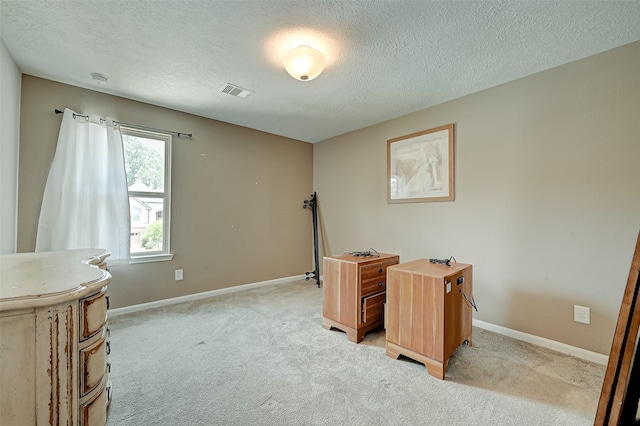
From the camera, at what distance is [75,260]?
135 centimetres

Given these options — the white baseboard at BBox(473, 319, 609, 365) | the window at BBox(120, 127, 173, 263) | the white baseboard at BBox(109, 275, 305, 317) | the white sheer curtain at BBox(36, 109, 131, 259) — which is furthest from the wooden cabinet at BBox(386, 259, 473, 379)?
the white sheer curtain at BBox(36, 109, 131, 259)

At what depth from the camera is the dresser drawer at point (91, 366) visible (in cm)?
93

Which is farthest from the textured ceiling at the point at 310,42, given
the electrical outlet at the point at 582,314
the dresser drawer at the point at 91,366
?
the electrical outlet at the point at 582,314

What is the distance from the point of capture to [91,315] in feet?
3.20

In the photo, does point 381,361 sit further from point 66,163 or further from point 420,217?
point 66,163

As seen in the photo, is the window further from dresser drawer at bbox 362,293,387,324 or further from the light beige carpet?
dresser drawer at bbox 362,293,387,324

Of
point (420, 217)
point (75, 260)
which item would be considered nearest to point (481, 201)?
point (420, 217)

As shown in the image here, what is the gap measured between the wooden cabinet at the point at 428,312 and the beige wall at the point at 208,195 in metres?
2.40

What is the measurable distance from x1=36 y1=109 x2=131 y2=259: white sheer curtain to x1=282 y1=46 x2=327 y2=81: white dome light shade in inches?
82.1

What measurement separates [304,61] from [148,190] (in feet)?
7.74

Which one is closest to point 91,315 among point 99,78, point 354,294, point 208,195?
point 354,294

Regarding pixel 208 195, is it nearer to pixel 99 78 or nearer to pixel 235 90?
pixel 235 90

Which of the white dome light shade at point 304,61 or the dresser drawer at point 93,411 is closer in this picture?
the dresser drawer at point 93,411

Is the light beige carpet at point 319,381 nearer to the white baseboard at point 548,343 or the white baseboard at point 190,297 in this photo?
the white baseboard at point 548,343
